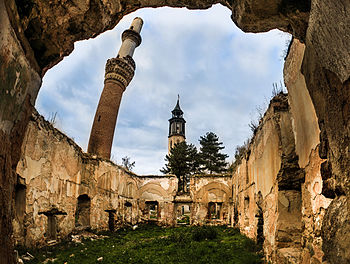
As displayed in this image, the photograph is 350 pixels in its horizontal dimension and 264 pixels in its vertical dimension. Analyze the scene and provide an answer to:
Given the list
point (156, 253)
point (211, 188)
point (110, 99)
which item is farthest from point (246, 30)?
point (110, 99)

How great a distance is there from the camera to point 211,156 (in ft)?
103

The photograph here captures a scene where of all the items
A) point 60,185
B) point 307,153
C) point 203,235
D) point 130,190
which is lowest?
point 203,235

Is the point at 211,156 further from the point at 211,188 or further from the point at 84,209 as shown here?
the point at 84,209

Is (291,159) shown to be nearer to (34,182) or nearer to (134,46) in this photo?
(34,182)

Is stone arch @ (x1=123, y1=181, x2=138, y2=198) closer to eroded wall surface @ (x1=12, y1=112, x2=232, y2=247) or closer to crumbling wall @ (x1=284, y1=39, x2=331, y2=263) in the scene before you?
eroded wall surface @ (x1=12, y1=112, x2=232, y2=247)

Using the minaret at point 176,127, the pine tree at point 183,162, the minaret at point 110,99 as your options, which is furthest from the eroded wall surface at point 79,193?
the minaret at point 176,127

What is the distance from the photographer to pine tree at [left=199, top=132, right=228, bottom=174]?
30.5 metres

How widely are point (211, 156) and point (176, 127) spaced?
57.8 feet

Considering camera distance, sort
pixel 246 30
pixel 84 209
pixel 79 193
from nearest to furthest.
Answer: pixel 246 30 < pixel 79 193 < pixel 84 209

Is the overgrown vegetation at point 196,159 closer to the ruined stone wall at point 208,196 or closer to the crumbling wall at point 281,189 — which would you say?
the ruined stone wall at point 208,196

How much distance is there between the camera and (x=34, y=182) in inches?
282

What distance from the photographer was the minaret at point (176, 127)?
152 ft

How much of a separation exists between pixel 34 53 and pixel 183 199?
1536cm

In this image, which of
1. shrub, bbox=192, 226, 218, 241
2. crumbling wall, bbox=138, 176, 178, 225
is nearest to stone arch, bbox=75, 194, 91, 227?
shrub, bbox=192, 226, 218, 241
